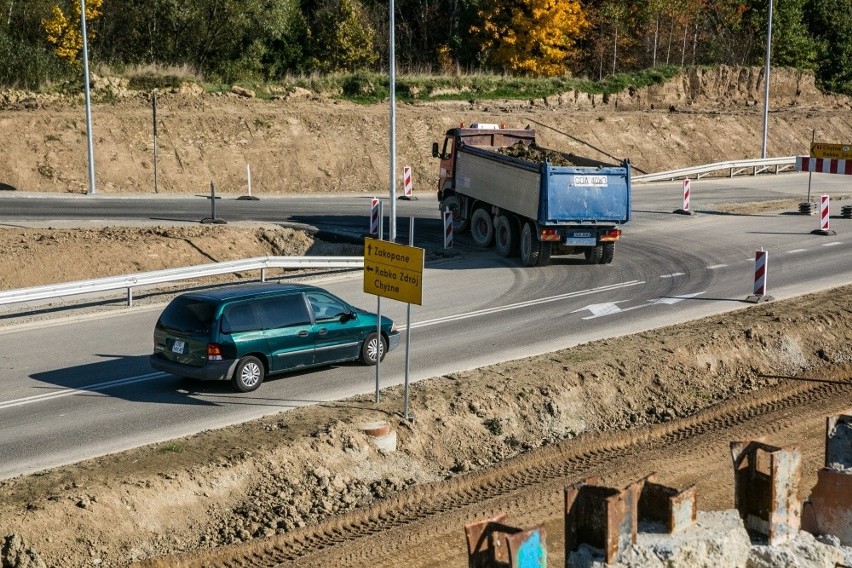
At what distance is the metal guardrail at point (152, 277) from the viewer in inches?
828

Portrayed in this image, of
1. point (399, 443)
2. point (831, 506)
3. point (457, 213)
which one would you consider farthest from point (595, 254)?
point (831, 506)

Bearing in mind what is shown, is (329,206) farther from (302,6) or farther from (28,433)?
(302,6)

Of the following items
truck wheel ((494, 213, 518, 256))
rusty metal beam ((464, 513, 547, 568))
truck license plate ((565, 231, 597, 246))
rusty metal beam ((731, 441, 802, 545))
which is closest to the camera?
rusty metal beam ((464, 513, 547, 568))

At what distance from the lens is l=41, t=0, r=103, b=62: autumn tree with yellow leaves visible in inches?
2072

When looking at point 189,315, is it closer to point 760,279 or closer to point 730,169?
point 760,279

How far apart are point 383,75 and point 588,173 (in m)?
29.3

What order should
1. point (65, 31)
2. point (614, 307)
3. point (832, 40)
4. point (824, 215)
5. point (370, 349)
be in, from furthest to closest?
point (832, 40)
point (65, 31)
point (824, 215)
point (614, 307)
point (370, 349)

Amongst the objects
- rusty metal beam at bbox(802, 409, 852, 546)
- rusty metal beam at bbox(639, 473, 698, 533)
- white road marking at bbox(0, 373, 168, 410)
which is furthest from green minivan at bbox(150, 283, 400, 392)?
rusty metal beam at bbox(639, 473, 698, 533)

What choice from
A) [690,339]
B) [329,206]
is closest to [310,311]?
[690,339]

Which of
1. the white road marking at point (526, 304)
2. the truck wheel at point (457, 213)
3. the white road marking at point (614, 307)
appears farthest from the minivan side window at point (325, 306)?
the truck wheel at point (457, 213)

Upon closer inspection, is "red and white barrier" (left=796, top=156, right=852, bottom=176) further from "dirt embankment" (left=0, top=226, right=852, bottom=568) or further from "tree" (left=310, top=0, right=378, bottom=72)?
"tree" (left=310, top=0, right=378, bottom=72)

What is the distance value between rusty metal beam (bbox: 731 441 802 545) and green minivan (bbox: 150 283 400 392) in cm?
724

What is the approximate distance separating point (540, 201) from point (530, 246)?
140 cm

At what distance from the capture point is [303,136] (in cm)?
4656
